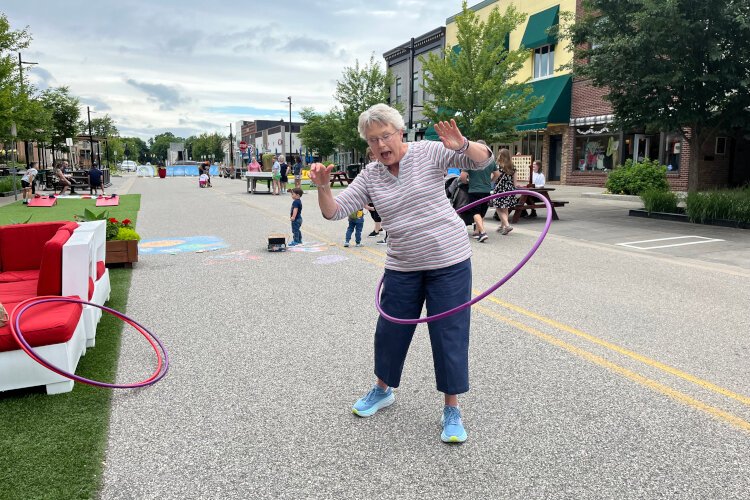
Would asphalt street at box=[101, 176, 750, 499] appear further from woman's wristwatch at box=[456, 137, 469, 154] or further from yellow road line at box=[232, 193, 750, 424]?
woman's wristwatch at box=[456, 137, 469, 154]

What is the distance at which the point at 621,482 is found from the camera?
10.0 ft

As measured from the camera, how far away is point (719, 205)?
14695 millimetres

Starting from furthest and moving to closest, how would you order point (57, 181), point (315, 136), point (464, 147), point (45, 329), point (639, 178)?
point (315, 136) → point (57, 181) → point (639, 178) → point (45, 329) → point (464, 147)

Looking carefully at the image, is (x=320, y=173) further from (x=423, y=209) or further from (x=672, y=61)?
(x=672, y=61)

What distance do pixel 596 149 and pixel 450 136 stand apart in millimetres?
30124

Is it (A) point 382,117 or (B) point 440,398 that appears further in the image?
(B) point 440,398

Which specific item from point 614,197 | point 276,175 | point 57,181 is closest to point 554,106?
point 614,197

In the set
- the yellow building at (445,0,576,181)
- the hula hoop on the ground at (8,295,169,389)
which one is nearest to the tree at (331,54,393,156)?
the yellow building at (445,0,576,181)

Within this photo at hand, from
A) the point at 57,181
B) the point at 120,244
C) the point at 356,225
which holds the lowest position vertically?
the point at 120,244

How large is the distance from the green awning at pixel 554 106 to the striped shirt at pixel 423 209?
2907 centimetres

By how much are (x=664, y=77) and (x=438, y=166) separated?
518 inches

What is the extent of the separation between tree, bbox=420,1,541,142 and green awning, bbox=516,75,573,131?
4.45 metres

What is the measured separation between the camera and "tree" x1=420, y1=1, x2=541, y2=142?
2536 centimetres

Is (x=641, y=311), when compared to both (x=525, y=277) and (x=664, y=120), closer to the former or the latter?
(x=525, y=277)
